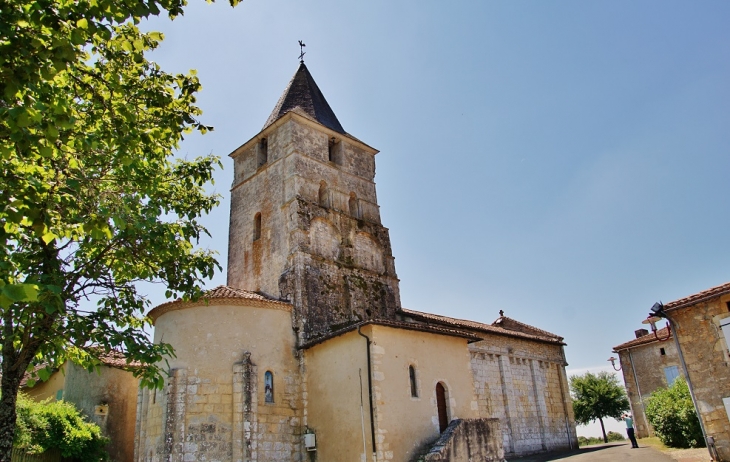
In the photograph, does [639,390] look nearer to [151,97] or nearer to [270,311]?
[270,311]

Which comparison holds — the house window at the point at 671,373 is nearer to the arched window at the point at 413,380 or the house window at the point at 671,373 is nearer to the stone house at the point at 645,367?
the stone house at the point at 645,367

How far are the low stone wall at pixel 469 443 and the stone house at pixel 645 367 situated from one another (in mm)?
17039

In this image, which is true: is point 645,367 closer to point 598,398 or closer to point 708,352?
point 598,398

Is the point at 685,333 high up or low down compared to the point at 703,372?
up

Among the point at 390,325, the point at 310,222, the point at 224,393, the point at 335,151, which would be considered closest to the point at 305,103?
the point at 335,151

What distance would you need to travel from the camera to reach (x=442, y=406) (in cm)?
1666

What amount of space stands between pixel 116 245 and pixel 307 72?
18.9 metres

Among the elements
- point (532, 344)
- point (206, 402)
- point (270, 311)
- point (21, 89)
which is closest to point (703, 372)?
point (532, 344)

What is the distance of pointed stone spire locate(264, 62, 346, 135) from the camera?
23.6 metres

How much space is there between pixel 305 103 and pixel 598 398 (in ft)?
95.7

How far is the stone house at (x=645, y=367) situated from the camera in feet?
95.4

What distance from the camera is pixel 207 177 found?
34.5 feet

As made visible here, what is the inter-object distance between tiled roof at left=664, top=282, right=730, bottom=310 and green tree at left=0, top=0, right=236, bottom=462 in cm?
1252

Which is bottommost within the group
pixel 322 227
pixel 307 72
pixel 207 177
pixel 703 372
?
pixel 703 372
